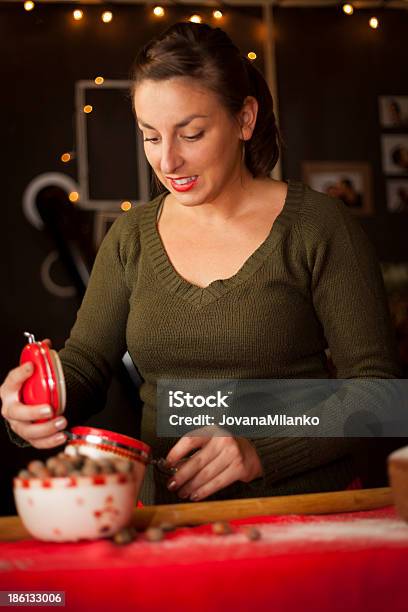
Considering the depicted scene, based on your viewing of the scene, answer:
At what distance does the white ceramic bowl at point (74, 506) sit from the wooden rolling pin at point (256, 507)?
0.08m

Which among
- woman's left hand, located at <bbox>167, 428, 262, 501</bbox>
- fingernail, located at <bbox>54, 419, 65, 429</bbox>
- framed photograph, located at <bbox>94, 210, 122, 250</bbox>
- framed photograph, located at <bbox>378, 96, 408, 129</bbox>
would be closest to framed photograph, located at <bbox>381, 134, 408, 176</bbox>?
framed photograph, located at <bbox>378, 96, 408, 129</bbox>

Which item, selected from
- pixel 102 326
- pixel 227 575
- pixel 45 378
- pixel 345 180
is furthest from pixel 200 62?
pixel 345 180

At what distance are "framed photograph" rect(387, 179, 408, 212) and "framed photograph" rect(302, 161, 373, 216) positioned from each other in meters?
0.06

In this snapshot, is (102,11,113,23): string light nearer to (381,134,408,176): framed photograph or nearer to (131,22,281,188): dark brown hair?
(381,134,408,176): framed photograph

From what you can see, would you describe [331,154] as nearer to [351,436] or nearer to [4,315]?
[4,315]

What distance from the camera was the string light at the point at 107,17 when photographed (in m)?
2.45

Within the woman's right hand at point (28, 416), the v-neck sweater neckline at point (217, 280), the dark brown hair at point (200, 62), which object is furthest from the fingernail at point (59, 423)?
the dark brown hair at point (200, 62)

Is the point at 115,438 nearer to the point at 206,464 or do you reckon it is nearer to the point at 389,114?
the point at 206,464

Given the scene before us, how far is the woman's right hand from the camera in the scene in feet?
3.06

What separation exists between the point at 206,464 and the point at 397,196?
176 cm

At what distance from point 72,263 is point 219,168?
1.22 meters

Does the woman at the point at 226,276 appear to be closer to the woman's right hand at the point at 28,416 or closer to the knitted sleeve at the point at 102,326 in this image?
the knitted sleeve at the point at 102,326

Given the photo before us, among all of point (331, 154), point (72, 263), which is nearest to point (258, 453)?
point (72, 263)

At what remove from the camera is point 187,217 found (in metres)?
1.33
